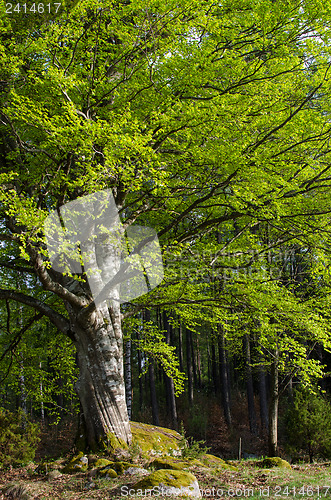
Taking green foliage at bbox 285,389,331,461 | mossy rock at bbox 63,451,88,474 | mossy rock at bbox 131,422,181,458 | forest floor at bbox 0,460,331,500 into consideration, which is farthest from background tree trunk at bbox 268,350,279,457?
mossy rock at bbox 63,451,88,474

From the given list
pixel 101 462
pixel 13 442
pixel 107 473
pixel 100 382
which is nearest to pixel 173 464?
pixel 107 473

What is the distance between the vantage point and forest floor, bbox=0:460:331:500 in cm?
530

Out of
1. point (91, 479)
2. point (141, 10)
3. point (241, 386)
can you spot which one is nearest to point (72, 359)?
point (91, 479)

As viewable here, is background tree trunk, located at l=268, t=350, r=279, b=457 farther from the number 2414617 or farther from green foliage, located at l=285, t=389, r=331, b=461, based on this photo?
the number 2414617

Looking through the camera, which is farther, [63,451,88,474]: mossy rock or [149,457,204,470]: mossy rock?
[63,451,88,474]: mossy rock

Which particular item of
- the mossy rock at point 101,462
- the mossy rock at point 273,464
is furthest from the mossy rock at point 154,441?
the mossy rock at point 273,464

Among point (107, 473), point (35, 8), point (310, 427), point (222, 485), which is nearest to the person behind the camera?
point (222, 485)

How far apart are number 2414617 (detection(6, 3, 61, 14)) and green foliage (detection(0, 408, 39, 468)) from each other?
346 inches

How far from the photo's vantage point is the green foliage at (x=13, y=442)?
316 inches

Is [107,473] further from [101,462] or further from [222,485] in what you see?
[222,485]

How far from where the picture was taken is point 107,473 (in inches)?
245

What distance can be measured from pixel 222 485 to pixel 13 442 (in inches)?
201

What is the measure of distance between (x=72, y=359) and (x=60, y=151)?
23.9 ft

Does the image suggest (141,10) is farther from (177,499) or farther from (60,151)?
(177,499)
